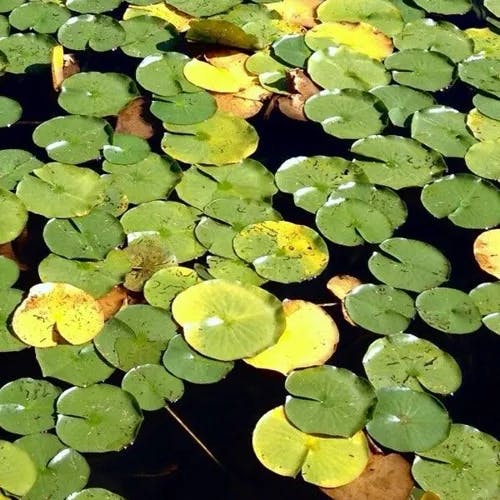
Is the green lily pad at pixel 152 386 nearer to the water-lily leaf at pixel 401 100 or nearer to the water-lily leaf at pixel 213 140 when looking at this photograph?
the water-lily leaf at pixel 213 140

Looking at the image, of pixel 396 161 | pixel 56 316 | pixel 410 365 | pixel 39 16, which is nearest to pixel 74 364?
pixel 56 316

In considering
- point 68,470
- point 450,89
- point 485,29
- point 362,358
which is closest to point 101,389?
point 68,470

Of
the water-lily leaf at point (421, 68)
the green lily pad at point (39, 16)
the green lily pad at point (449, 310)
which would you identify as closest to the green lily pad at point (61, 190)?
the green lily pad at point (39, 16)

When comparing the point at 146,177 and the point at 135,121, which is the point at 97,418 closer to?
the point at 146,177

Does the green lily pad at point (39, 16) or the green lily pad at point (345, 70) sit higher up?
the green lily pad at point (345, 70)

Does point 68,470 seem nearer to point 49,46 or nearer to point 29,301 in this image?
point 29,301

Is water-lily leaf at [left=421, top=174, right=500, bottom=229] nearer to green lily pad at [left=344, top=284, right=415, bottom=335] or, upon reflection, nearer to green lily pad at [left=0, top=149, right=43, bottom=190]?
green lily pad at [left=344, top=284, right=415, bottom=335]
